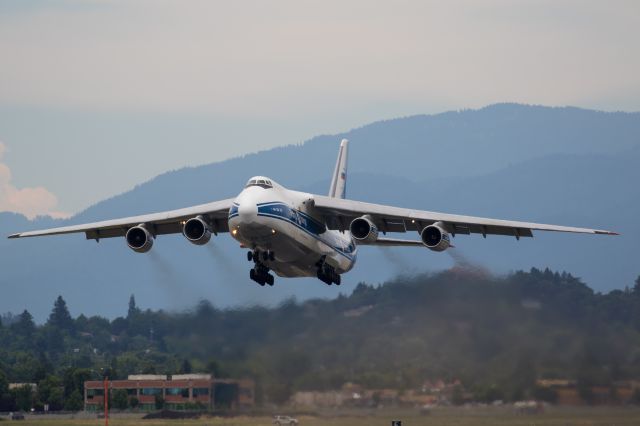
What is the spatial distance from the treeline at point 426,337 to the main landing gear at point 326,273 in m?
1.54

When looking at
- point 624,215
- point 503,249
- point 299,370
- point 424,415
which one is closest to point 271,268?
point 299,370

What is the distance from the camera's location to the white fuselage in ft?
116

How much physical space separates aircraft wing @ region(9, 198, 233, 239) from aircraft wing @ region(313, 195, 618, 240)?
110 inches

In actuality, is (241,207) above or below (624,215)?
below

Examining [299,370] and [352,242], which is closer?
[299,370]

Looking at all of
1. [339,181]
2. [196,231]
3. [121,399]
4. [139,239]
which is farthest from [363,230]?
[339,181]

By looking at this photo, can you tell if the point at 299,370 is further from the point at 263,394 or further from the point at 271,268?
the point at 271,268

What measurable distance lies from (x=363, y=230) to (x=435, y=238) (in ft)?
6.51

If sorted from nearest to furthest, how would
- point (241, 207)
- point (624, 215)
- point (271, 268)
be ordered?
1. point (241, 207)
2. point (271, 268)
3. point (624, 215)

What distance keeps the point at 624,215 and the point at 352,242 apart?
158865mm

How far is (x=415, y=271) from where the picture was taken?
3597 centimetres

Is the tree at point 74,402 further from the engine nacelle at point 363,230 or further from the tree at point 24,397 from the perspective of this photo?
the engine nacelle at point 363,230

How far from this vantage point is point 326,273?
39.3 metres

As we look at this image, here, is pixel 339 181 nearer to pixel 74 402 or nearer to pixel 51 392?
pixel 74 402
